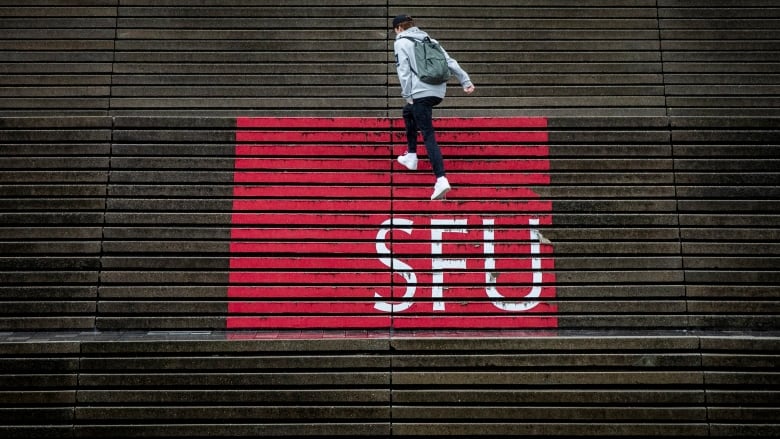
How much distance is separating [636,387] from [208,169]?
4546 millimetres

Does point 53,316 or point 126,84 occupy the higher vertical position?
point 126,84

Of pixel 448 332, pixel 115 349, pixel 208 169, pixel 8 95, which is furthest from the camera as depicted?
pixel 8 95

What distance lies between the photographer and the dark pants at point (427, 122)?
4.69 metres

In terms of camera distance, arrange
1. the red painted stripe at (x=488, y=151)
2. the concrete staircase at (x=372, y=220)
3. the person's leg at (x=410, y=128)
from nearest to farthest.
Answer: the concrete staircase at (x=372, y=220)
the person's leg at (x=410, y=128)
the red painted stripe at (x=488, y=151)

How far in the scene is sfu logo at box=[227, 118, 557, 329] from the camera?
484 cm

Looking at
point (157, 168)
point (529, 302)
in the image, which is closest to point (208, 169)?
point (157, 168)

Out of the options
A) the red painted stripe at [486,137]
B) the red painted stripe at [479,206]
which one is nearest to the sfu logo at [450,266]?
the red painted stripe at [479,206]

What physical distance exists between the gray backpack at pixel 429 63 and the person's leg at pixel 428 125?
0.63 ft

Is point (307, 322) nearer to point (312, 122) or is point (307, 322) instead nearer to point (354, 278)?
point (354, 278)

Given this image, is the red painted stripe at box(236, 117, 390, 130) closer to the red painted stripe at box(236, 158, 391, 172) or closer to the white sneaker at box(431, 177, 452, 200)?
the red painted stripe at box(236, 158, 391, 172)

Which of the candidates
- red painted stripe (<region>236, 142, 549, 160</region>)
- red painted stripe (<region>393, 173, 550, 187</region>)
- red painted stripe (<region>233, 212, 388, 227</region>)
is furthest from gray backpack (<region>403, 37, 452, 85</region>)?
red painted stripe (<region>233, 212, 388, 227</region>)

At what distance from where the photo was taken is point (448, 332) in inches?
187

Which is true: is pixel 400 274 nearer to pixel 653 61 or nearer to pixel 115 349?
pixel 115 349

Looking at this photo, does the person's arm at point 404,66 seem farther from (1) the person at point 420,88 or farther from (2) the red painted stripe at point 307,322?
(2) the red painted stripe at point 307,322
